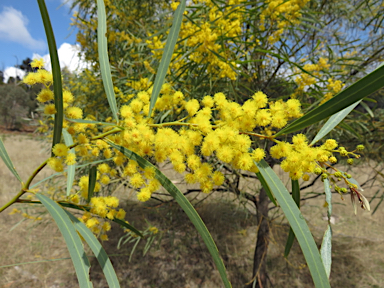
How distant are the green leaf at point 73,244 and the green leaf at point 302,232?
34 centimetres

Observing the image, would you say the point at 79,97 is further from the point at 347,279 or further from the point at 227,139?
the point at 347,279

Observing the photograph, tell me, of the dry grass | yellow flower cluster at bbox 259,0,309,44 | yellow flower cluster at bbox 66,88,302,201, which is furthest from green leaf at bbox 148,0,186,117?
the dry grass

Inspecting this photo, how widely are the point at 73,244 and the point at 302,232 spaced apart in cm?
37

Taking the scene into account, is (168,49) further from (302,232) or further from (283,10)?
(283,10)

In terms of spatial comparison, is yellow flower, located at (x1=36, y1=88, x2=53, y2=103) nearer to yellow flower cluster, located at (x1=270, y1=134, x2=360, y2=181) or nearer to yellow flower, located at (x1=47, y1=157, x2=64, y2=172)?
yellow flower, located at (x1=47, y1=157, x2=64, y2=172)

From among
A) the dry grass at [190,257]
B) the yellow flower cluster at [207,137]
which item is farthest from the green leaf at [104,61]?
the dry grass at [190,257]

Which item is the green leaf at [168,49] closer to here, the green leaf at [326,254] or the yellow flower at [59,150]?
the yellow flower at [59,150]

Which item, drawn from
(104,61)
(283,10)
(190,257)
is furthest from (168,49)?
(190,257)

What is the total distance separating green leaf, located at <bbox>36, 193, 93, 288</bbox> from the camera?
0.36 metres

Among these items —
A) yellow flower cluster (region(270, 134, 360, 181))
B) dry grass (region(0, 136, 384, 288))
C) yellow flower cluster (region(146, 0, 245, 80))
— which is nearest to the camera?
yellow flower cluster (region(270, 134, 360, 181))

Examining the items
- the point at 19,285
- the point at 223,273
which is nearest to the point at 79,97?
the point at 19,285

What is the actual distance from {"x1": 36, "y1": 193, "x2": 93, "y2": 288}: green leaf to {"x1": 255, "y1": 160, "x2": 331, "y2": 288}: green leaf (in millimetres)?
336

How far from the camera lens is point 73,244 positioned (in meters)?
0.36

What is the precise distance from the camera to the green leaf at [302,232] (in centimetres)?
33
